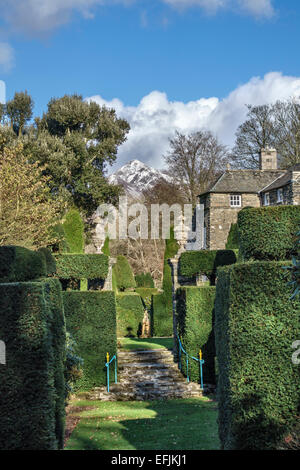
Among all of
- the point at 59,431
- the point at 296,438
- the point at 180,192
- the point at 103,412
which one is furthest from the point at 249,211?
the point at 180,192

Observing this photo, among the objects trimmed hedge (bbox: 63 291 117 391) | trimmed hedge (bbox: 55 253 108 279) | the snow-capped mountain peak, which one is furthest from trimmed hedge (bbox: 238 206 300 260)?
the snow-capped mountain peak

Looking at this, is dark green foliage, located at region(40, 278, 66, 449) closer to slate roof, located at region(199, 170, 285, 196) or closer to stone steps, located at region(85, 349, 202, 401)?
stone steps, located at region(85, 349, 202, 401)

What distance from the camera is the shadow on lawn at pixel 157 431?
880 centimetres

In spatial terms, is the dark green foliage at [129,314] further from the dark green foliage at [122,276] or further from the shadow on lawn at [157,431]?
the shadow on lawn at [157,431]

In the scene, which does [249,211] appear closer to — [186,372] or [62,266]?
[186,372]

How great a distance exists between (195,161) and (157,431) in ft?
123

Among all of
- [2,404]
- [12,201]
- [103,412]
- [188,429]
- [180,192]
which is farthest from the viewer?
[180,192]

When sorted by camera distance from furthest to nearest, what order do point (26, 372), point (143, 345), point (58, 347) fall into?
point (143, 345) < point (58, 347) < point (26, 372)

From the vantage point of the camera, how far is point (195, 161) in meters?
45.7

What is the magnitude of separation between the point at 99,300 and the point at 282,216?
340 inches

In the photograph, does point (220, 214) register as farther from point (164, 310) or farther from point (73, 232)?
point (73, 232)

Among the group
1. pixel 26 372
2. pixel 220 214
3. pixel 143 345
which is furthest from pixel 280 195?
pixel 26 372

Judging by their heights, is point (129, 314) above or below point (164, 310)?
below

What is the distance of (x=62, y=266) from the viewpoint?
746 inches
